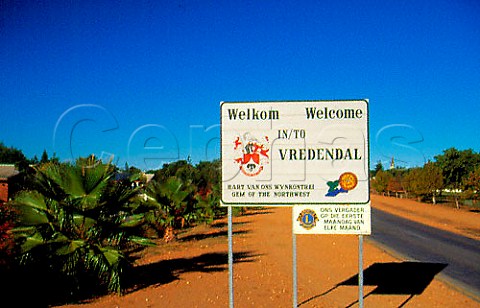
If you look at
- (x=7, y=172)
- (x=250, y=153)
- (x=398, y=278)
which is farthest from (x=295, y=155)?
(x=7, y=172)

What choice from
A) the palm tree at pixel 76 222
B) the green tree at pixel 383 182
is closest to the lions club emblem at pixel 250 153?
the palm tree at pixel 76 222

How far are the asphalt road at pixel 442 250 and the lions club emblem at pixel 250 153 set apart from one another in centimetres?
582

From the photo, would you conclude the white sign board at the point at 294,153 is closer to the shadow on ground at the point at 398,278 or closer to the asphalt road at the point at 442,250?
the shadow on ground at the point at 398,278

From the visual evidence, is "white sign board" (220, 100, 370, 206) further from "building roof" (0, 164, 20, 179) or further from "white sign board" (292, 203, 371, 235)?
"building roof" (0, 164, 20, 179)

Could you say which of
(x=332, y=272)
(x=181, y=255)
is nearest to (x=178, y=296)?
(x=332, y=272)

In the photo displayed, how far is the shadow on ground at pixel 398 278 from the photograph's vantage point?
9.68m

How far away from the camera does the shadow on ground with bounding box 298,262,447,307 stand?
9.68m

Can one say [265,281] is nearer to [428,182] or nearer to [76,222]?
[76,222]

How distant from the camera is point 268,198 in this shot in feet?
22.4

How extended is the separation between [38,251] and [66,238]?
530 millimetres

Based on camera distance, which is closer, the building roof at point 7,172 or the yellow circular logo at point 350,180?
the yellow circular logo at point 350,180

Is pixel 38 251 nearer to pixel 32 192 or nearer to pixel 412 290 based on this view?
pixel 32 192

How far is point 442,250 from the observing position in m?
16.7

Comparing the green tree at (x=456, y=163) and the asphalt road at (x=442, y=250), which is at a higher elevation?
the green tree at (x=456, y=163)
